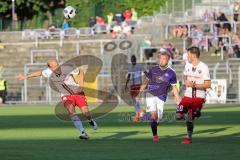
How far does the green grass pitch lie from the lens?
54.0 feet

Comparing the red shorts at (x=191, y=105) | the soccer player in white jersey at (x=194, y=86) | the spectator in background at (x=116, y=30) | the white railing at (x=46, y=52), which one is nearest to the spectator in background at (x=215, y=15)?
the spectator in background at (x=116, y=30)

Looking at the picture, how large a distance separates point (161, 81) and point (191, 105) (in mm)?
1111

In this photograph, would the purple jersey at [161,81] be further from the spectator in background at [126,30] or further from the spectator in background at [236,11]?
the spectator in background at [126,30]

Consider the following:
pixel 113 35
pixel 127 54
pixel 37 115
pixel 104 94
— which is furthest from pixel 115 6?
pixel 37 115

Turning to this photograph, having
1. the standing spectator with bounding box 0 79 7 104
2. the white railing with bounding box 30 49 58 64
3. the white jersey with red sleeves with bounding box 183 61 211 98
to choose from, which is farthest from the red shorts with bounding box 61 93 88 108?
the white railing with bounding box 30 49 58 64

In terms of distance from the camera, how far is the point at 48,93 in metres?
44.9

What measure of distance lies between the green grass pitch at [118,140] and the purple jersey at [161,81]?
3.42ft

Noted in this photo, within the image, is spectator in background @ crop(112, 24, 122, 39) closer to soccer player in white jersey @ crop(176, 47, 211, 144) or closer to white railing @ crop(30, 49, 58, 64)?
white railing @ crop(30, 49, 58, 64)

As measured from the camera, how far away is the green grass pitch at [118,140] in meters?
16.5

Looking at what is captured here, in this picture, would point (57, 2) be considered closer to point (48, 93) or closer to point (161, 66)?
point (48, 93)

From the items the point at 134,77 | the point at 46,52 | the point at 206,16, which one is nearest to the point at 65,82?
the point at 134,77

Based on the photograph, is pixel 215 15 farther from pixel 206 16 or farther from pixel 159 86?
pixel 159 86

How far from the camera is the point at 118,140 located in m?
20.5

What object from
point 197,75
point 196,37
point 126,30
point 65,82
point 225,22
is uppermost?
point 225,22
